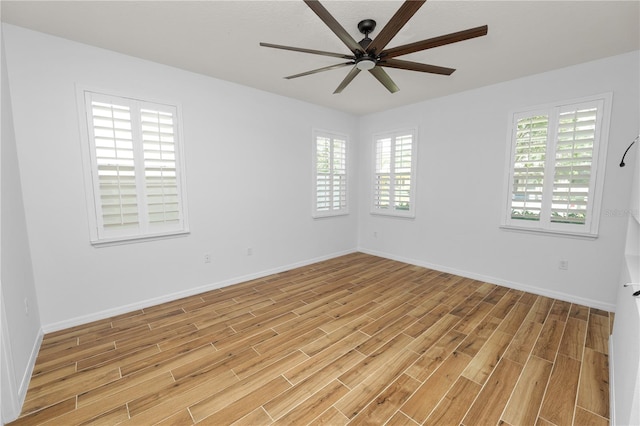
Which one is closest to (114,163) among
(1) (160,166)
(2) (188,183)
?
(1) (160,166)

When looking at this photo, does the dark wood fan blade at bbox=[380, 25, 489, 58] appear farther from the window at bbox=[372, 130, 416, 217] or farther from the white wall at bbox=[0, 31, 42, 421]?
the white wall at bbox=[0, 31, 42, 421]

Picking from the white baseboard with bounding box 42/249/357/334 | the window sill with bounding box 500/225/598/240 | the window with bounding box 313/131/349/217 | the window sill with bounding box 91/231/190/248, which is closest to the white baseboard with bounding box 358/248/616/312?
the window sill with bounding box 500/225/598/240

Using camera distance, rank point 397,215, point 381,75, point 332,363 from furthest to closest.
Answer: point 397,215 → point 381,75 → point 332,363

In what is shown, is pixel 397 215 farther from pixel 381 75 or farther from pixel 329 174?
pixel 381 75

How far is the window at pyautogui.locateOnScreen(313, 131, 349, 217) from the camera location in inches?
183

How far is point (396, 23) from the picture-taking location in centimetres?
160

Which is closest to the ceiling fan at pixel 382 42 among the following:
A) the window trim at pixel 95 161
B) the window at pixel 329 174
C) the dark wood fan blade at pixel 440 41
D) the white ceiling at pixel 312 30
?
the dark wood fan blade at pixel 440 41

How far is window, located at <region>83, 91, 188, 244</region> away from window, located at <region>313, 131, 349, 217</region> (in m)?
Result: 2.23

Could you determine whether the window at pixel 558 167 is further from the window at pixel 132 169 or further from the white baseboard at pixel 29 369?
the white baseboard at pixel 29 369

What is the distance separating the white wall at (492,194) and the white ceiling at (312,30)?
311mm

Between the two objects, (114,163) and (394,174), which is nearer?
(114,163)

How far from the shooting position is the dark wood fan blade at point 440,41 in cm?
165

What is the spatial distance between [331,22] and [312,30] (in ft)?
2.68

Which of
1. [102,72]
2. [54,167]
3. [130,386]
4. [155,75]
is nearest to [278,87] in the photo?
[155,75]
